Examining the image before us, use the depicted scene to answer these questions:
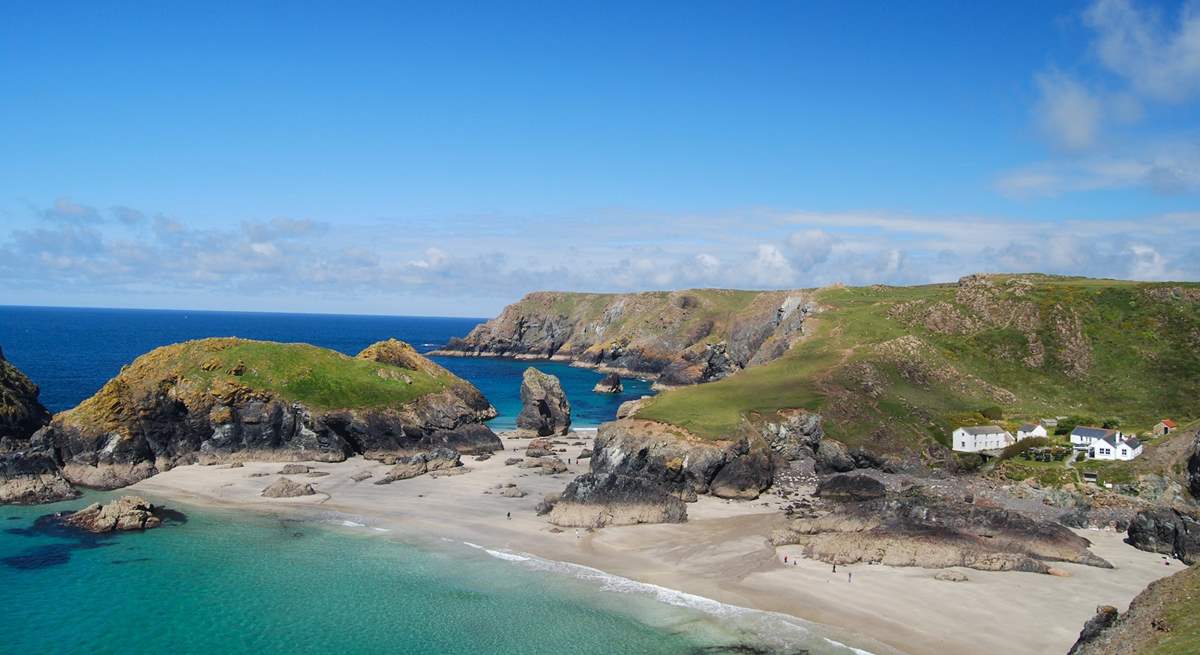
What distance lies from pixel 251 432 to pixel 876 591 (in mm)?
60168

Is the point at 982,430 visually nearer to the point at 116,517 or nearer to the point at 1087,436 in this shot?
the point at 1087,436

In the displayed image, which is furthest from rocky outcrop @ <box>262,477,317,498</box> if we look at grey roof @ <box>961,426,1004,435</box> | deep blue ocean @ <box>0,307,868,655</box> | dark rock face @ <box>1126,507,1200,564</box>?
dark rock face @ <box>1126,507,1200,564</box>

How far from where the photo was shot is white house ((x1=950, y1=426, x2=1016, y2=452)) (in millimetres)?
69250

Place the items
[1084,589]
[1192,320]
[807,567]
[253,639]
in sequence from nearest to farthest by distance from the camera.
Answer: [253,639], [1084,589], [807,567], [1192,320]

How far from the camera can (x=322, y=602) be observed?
128 feet

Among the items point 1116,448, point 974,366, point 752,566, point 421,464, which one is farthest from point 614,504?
point 974,366

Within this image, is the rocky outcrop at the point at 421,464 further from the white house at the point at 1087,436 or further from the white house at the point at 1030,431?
the white house at the point at 1087,436

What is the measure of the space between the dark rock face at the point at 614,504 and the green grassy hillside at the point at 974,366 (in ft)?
38.1

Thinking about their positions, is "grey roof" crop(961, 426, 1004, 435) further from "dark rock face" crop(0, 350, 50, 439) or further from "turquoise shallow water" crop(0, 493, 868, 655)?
"dark rock face" crop(0, 350, 50, 439)

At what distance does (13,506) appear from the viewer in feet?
181

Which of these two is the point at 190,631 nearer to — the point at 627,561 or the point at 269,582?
the point at 269,582

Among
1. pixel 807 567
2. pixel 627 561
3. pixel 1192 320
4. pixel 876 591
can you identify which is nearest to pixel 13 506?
pixel 627 561

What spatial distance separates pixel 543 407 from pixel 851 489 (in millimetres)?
44798

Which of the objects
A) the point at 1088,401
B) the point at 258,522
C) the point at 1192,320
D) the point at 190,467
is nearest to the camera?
the point at 258,522
